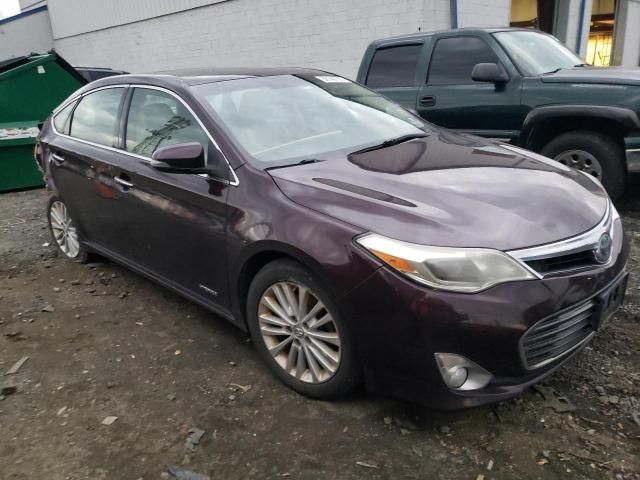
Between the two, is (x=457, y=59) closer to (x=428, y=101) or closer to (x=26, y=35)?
(x=428, y=101)

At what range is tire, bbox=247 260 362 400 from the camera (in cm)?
247

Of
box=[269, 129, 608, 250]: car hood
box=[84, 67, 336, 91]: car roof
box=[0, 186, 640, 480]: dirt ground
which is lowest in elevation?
box=[0, 186, 640, 480]: dirt ground

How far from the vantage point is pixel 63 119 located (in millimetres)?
4562

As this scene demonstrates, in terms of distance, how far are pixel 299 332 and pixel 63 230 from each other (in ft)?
10.2

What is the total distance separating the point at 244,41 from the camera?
13.0m

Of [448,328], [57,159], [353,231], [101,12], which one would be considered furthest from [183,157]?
[101,12]

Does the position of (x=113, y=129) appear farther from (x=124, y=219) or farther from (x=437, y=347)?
(x=437, y=347)

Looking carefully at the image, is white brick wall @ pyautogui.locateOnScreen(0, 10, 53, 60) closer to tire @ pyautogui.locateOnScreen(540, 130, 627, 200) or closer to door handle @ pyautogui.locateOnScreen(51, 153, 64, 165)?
door handle @ pyautogui.locateOnScreen(51, 153, 64, 165)

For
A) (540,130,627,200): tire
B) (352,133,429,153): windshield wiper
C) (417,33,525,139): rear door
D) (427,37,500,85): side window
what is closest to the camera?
(352,133,429,153): windshield wiper

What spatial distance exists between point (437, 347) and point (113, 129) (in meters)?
2.79

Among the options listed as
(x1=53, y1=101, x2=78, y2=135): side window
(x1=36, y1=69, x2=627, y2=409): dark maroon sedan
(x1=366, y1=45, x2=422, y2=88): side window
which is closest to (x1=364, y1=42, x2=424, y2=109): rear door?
(x1=366, y1=45, x2=422, y2=88): side window

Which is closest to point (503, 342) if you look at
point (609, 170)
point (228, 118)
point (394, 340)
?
point (394, 340)

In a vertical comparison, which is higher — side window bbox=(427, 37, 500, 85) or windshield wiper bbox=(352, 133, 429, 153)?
side window bbox=(427, 37, 500, 85)

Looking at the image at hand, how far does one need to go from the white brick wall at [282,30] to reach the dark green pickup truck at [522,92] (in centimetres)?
355
